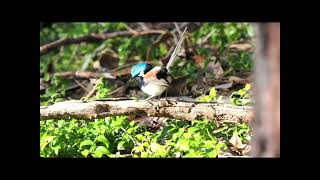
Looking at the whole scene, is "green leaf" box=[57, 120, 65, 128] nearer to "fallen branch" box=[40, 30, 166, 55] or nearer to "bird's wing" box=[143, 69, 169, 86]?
"bird's wing" box=[143, 69, 169, 86]

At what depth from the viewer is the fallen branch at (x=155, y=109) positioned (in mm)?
4609

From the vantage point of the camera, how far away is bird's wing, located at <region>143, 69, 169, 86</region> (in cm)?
479

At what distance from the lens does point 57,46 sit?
730 cm

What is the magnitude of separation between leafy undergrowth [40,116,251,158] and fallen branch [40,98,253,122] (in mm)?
120

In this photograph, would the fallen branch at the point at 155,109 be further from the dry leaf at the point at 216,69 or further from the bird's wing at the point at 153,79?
the dry leaf at the point at 216,69

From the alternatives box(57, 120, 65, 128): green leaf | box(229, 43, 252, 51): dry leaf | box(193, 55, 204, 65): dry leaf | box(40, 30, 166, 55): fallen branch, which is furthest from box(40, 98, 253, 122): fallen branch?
box(40, 30, 166, 55): fallen branch

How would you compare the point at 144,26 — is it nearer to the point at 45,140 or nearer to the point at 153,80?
the point at 153,80

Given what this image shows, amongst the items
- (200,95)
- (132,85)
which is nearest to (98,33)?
(132,85)

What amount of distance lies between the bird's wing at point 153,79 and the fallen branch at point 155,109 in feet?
0.67

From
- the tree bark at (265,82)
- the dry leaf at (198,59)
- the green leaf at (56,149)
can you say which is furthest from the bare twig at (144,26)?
the tree bark at (265,82)

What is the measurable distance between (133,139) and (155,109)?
32 centimetres

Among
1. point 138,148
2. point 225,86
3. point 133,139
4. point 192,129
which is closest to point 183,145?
point 192,129
